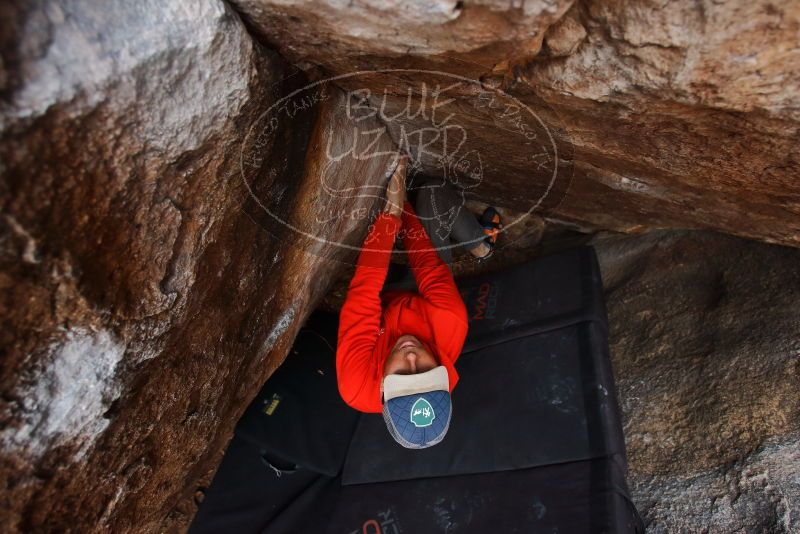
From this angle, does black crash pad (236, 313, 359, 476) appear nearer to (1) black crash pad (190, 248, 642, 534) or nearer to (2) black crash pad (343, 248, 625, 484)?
(1) black crash pad (190, 248, 642, 534)

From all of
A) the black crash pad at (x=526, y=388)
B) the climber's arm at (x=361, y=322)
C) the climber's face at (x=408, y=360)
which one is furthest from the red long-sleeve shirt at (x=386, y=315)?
the black crash pad at (x=526, y=388)

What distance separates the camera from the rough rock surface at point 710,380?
1.66 metres

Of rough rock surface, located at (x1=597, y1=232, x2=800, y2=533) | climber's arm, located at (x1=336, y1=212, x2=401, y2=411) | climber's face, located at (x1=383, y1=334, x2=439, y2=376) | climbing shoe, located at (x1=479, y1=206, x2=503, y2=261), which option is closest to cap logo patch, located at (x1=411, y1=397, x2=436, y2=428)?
climber's face, located at (x1=383, y1=334, x2=439, y2=376)

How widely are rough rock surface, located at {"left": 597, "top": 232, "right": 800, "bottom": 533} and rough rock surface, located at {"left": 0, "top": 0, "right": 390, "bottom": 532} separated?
1.36 m

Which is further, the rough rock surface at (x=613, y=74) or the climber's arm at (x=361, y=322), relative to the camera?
the climber's arm at (x=361, y=322)

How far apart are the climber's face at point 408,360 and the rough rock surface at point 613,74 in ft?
2.34

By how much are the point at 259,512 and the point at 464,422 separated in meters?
0.97

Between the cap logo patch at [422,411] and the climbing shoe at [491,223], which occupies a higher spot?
the cap logo patch at [422,411]

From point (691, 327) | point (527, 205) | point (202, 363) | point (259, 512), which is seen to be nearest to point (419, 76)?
point (202, 363)

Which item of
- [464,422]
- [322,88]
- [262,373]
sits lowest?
[464,422]

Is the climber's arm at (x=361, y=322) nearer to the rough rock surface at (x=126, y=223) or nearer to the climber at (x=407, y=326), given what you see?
the climber at (x=407, y=326)

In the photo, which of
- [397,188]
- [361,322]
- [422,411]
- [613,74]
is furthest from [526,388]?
[613,74]

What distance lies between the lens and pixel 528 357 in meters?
2.22

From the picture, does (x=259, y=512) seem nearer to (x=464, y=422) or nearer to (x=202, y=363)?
(x=464, y=422)
